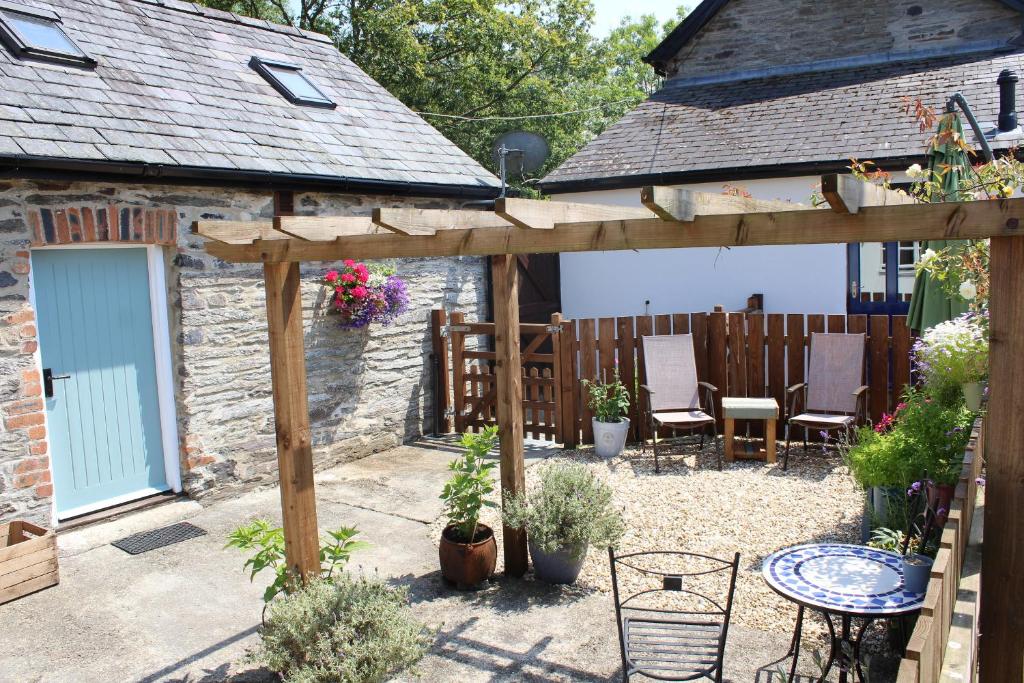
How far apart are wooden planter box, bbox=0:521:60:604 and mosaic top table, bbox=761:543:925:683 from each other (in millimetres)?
4199

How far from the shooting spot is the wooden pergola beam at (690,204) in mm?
2740

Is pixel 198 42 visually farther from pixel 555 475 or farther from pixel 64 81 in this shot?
pixel 555 475

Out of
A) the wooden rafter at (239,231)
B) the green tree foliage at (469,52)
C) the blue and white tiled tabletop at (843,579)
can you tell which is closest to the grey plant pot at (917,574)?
the blue and white tiled tabletop at (843,579)

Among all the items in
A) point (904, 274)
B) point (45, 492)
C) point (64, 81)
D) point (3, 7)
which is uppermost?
point (3, 7)

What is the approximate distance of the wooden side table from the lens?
7.55 m

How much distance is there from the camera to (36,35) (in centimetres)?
682

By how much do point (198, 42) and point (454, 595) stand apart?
6.59m

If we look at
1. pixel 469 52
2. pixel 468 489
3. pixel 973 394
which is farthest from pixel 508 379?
pixel 469 52

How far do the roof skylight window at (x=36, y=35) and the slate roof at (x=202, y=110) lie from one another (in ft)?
0.33

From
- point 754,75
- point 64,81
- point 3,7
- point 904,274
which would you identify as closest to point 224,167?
point 64,81

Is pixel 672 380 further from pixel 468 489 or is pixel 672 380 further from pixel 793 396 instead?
pixel 468 489

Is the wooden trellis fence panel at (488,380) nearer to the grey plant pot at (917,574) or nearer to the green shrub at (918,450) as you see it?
the green shrub at (918,450)

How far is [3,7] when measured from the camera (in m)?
6.94

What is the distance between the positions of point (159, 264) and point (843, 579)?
212 inches
